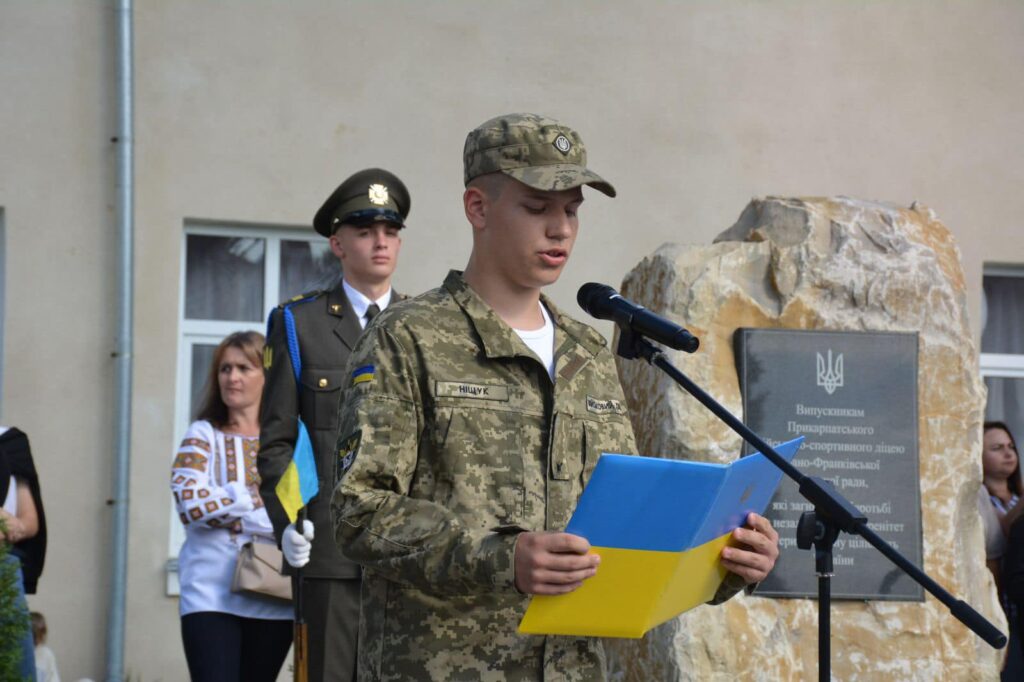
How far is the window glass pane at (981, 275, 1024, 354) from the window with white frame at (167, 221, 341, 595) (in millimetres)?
4027

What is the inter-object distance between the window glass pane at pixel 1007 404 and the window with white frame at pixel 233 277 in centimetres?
407

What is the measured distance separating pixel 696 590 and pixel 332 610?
1.72 meters

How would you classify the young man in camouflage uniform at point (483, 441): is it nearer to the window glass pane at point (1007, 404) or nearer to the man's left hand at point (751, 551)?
the man's left hand at point (751, 551)

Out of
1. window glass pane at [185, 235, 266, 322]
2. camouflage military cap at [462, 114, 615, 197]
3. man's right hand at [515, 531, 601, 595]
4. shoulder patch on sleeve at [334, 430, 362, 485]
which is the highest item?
window glass pane at [185, 235, 266, 322]

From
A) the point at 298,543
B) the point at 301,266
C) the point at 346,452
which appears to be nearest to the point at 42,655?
the point at 301,266

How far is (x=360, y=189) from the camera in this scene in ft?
15.2

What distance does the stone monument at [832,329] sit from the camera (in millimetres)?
5094

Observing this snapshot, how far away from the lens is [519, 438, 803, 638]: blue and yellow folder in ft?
7.55

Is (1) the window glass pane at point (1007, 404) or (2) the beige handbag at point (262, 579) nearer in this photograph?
(2) the beige handbag at point (262, 579)

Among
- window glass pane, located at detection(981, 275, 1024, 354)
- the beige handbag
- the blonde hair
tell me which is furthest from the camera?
window glass pane, located at detection(981, 275, 1024, 354)

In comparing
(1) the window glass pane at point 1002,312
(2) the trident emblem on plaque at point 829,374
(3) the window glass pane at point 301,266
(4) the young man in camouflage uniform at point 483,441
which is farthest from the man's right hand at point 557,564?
(1) the window glass pane at point 1002,312

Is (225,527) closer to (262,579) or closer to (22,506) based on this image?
(262,579)

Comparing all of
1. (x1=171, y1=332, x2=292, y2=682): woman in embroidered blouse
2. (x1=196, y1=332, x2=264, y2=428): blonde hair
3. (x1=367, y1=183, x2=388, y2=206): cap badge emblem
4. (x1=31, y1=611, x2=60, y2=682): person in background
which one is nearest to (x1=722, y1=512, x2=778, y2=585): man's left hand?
(x1=367, y1=183, x2=388, y2=206): cap badge emblem

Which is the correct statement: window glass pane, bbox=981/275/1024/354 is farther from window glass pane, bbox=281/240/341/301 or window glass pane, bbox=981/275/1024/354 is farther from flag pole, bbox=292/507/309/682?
flag pole, bbox=292/507/309/682
